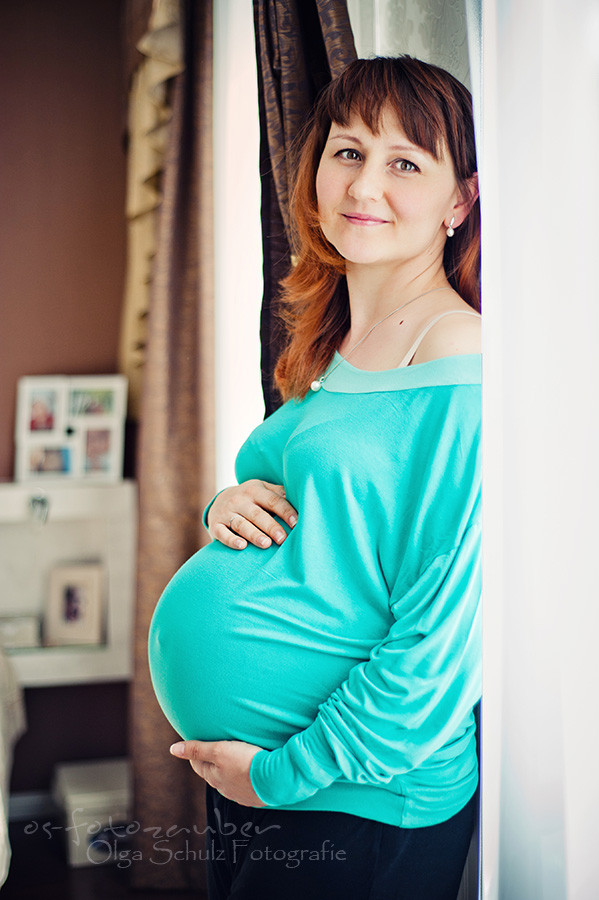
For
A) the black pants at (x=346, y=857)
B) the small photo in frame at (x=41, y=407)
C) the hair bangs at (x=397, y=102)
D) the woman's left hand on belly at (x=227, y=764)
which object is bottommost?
the black pants at (x=346, y=857)

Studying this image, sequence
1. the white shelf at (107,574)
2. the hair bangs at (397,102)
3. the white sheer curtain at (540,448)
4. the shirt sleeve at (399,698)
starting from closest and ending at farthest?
the white sheer curtain at (540,448)
the shirt sleeve at (399,698)
the hair bangs at (397,102)
the white shelf at (107,574)

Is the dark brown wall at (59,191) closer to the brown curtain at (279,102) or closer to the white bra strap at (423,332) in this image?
the brown curtain at (279,102)

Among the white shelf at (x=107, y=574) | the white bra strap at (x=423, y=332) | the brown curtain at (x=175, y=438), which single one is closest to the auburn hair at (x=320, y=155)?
the white bra strap at (x=423, y=332)

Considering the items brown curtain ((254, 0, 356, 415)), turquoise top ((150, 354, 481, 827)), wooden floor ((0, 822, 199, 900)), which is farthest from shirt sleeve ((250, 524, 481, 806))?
wooden floor ((0, 822, 199, 900))

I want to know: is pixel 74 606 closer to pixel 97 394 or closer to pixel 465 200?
pixel 97 394

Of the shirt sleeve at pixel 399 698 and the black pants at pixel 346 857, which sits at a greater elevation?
the shirt sleeve at pixel 399 698

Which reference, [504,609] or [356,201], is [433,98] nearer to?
[356,201]

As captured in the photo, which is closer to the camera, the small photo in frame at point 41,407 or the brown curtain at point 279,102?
the brown curtain at point 279,102

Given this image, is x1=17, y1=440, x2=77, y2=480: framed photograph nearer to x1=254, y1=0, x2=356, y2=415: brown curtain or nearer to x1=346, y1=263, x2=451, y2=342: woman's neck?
x1=254, y1=0, x2=356, y2=415: brown curtain

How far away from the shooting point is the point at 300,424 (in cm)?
103

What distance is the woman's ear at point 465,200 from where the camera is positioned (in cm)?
100

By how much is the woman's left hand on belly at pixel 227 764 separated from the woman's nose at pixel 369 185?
66cm

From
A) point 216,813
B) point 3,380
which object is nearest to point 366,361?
point 216,813

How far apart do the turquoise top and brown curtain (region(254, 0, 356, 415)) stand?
1.84 feet
